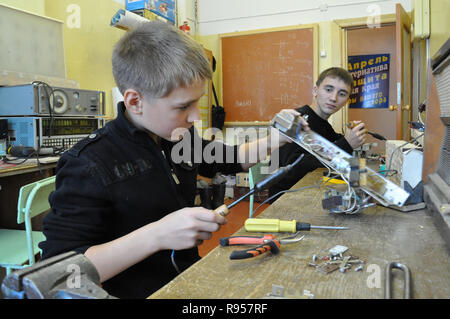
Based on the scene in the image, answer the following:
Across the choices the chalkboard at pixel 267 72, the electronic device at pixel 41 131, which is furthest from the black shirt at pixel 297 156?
the chalkboard at pixel 267 72

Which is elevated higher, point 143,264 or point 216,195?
point 216,195

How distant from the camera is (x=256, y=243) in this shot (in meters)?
0.71

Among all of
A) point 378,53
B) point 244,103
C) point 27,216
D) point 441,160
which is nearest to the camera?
point 441,160

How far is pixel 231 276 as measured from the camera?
1.91 feet

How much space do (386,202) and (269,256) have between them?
31 cm

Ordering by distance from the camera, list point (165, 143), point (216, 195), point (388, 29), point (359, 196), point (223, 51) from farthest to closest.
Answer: point (388, 29) < point (223, 51) < point (216, 195) < point (165, 143) < point (359, 196)

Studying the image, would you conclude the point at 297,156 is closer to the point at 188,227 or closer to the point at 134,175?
the point at 134,175

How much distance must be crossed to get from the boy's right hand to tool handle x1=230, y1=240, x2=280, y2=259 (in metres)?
0.06

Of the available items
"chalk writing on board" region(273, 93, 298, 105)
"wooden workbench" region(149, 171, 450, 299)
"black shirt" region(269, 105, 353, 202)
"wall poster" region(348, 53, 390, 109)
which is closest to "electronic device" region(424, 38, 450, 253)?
"wooden workbench" region(149, 171, 450, 299)

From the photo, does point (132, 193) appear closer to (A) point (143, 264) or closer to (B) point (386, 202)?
(A) point (143, 264)

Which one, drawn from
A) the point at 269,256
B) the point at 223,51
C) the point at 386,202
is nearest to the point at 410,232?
the point at 386,202

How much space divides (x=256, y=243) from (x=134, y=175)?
34 centimetres

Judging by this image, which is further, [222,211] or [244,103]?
[244,103]

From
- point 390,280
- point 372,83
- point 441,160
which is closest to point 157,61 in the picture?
point 390,280
